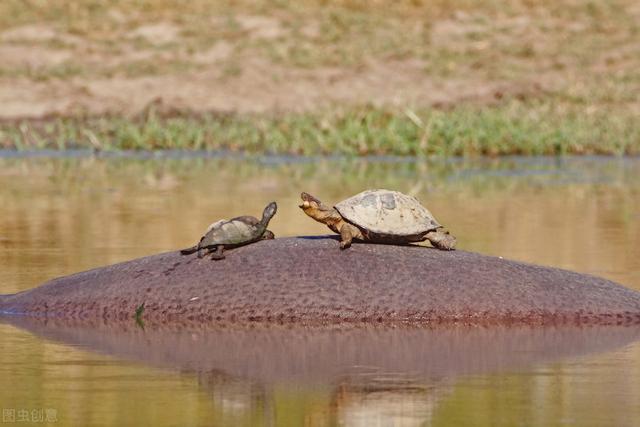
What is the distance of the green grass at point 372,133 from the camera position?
2481 cm

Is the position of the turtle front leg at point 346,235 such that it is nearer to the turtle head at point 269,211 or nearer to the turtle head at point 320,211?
the turtle head at point 320,211

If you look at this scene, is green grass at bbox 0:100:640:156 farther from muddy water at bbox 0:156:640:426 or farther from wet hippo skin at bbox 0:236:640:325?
wet hippo skin at bbox 0:236:640:325

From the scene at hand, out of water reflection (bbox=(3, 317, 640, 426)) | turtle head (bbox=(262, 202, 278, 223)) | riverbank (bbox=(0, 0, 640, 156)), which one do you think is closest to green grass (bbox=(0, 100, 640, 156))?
riverbank (bbox=(0, 0, 640, 156))

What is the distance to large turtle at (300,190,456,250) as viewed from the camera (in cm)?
1023

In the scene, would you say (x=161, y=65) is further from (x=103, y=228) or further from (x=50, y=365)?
(x=50, y=365)

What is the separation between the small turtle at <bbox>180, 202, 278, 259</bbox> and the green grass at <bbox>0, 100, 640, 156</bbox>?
14.2 meters

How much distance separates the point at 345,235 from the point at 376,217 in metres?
0.20

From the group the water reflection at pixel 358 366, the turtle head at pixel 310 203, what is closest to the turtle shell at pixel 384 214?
the turtle head at pixel 310 203

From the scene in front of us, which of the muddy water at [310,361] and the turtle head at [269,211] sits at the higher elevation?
the turtle head at [269,211]

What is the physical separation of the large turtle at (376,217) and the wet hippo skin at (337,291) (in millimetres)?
111

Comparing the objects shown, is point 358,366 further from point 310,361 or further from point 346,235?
point 346,235

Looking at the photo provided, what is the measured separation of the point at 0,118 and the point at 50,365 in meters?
19.5

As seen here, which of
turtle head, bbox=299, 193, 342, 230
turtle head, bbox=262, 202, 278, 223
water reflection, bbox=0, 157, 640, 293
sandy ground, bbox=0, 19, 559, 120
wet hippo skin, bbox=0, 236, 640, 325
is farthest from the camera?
sandy ground, bbox=0, 19, 559, 120

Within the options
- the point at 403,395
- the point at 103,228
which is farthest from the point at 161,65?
the point at 403,395
